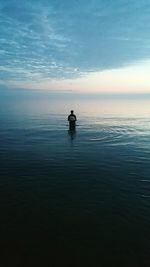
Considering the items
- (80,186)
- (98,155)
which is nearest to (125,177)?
(80,186)

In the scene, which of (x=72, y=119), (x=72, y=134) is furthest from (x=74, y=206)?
(x=72, y=119)

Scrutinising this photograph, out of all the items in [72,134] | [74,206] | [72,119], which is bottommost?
[74,206]

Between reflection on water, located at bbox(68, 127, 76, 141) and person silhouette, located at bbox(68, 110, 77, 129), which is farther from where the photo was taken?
person silhouette, located at bbox(68, 110, 77, 129)

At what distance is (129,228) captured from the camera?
12.8 meters

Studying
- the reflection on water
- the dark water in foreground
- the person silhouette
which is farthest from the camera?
the person silhouette

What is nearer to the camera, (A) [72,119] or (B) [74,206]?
(B) [74,206]

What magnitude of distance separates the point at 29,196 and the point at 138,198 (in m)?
6.22

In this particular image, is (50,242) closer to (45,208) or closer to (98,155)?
(45,208)

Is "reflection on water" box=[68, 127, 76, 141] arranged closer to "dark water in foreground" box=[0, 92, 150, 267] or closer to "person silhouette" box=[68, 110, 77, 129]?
"person silhouette" box=[68, 110, 77, 129]

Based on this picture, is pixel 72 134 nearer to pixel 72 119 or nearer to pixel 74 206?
pixel 72 119

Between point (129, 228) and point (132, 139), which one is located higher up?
point (132, 139)

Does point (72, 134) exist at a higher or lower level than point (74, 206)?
higher

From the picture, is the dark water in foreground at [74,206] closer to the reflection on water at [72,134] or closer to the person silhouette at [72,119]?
the reflection on water at [72,134]

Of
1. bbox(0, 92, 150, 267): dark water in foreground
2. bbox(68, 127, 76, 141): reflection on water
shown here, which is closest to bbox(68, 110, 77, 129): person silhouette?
bbox(68, 127, 76, 141): reflection on water
